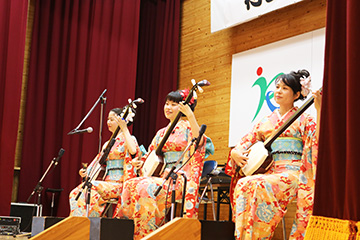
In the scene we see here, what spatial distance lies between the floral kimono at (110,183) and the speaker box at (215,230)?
1499 mm

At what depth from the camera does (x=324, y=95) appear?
133 centimetres

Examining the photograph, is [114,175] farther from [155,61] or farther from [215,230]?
[155,61]

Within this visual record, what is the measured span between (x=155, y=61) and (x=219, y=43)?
112cm

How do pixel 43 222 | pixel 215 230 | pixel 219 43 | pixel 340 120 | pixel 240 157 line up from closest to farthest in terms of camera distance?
pixel 340 120, pixel 215 230, pixel 240 157, pixel 43 222, pixel 219 43

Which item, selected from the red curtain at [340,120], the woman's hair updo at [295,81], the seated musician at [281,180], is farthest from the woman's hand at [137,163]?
the red curtain at [340,120]

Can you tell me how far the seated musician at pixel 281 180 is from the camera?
275 centimetres

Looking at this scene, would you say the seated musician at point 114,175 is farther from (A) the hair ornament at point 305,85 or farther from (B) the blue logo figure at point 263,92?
(A) the hair ornament at point 305,85

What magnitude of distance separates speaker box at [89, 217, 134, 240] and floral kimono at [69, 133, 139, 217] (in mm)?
840

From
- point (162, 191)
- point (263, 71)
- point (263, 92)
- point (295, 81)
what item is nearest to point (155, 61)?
point (263, 71)

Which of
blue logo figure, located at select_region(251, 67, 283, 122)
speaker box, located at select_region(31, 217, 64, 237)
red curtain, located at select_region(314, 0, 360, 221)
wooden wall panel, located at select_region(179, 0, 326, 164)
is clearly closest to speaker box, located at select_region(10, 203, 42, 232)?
speaker box, located at select_region(31, 217, 64, 237)

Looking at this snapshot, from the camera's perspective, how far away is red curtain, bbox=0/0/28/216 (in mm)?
5445

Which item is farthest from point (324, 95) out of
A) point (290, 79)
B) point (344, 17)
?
point (290, 79)

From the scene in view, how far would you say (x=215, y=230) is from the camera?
280 cm

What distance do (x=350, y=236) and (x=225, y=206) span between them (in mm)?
4372
